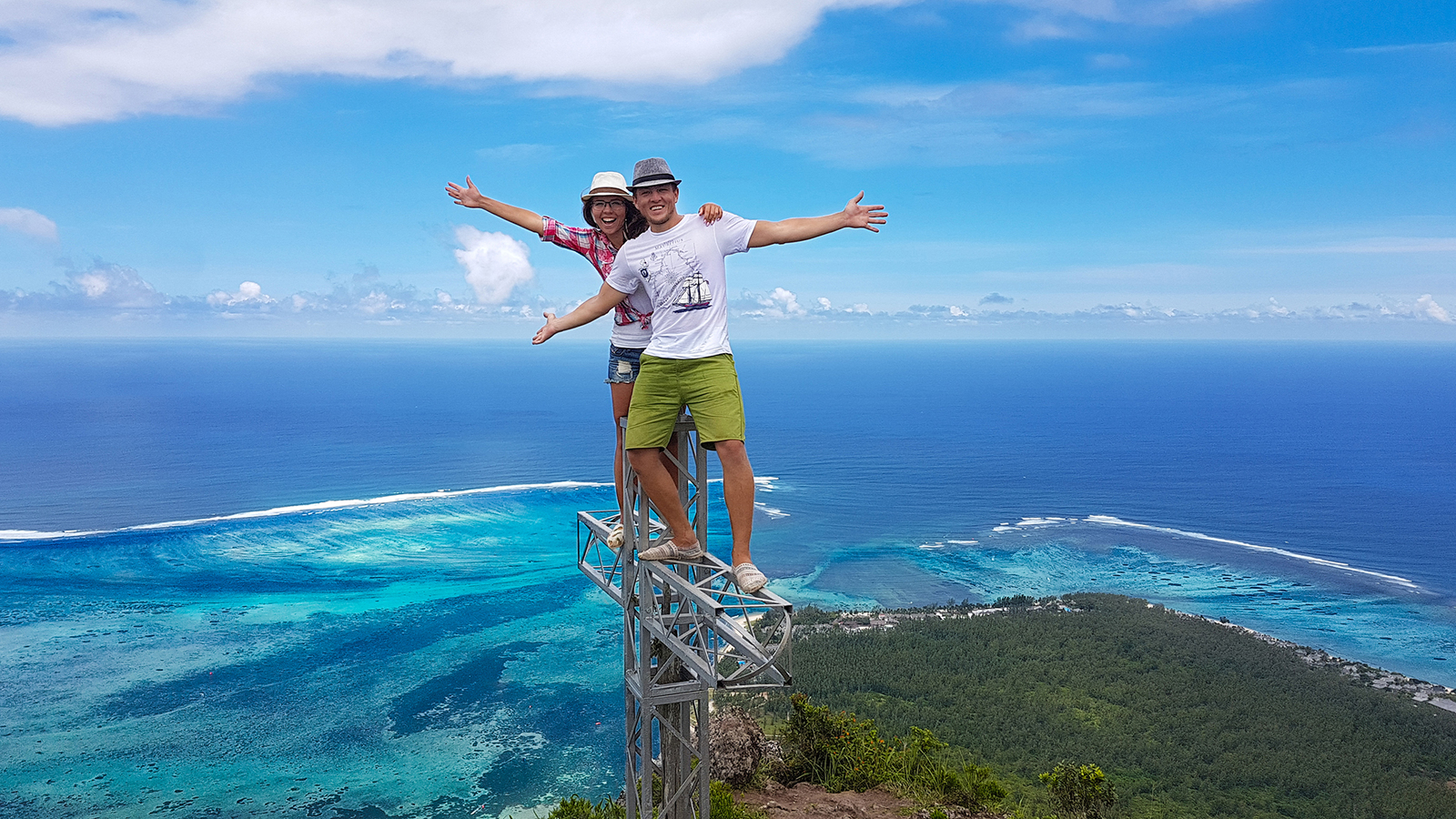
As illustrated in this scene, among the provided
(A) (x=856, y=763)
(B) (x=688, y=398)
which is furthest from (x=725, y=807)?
(B) (x=688, y=398)

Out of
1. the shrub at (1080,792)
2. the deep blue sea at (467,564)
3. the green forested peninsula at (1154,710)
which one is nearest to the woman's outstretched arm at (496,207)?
the shrub at (1080,792)

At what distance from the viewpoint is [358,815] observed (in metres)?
19.6

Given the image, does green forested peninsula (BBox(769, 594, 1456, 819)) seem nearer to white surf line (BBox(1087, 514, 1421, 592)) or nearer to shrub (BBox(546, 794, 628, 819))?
shrub (BBox(546, 794, 628, 819))

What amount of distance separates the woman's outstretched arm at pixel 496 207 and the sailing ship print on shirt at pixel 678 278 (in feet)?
5.94

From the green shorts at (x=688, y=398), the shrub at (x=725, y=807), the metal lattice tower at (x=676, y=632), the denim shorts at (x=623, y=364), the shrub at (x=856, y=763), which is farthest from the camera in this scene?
the shrub at (x=856, y=763)

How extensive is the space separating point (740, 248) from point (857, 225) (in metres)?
0.93

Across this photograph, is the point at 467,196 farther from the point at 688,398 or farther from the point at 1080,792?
the point at 1080,792

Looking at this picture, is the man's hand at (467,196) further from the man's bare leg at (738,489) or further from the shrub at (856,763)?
the shrub at (856,763)

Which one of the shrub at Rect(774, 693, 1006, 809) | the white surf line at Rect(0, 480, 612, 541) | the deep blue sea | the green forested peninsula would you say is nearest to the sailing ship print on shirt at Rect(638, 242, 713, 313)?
the shrub at Rect(774, 693, 1006, 809)

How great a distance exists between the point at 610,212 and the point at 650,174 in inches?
32.6

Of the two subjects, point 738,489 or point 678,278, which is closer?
point 678,278

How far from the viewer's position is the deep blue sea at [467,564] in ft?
73.8

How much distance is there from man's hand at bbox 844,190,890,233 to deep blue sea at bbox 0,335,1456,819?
61.3ft

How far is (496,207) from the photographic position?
759cm
